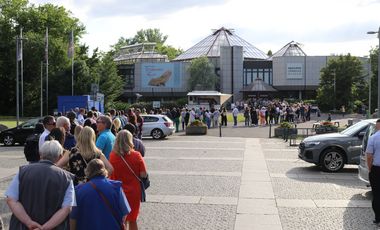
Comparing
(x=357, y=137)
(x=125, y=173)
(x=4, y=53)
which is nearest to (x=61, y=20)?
(x=4, y=53)

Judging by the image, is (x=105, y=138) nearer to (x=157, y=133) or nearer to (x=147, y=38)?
(x=157, y=133)

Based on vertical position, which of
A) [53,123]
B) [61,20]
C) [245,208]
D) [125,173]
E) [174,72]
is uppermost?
[61,20]

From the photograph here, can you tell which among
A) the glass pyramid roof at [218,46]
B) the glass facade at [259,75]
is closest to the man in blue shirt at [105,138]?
the glass facade at [259,75]

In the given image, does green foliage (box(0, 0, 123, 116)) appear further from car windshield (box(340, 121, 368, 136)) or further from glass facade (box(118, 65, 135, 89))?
car windshield (box(340, 121, 368, 136))

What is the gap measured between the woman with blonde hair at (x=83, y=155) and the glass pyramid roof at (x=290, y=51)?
10116 centimetres

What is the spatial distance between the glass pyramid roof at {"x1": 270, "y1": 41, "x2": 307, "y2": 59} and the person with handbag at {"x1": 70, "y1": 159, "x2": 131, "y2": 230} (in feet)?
337

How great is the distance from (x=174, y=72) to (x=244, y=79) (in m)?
13.1

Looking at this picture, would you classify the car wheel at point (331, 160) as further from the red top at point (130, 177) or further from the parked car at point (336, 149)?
the red top at point (130, 177)

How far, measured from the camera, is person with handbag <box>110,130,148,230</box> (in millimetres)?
6816

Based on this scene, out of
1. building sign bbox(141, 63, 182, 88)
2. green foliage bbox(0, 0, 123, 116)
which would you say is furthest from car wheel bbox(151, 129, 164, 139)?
building sign bbox(141, 63, 182, 88)

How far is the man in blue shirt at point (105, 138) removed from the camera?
8117 mm

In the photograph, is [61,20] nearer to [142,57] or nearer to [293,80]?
[142,57]

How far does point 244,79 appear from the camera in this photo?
3844 inches

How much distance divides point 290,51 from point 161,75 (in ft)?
93.9
